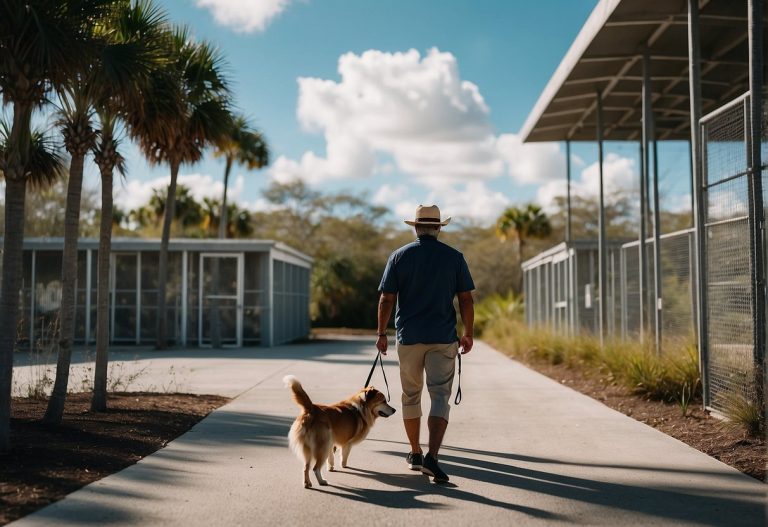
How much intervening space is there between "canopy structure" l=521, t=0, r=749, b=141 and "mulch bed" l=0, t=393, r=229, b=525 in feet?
27.9

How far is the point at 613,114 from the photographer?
2075 cm

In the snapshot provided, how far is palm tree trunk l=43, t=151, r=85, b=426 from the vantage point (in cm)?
828

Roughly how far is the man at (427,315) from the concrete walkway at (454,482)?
0.66 meters

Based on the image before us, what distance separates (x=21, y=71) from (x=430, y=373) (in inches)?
166

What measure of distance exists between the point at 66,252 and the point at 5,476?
9.73 feet

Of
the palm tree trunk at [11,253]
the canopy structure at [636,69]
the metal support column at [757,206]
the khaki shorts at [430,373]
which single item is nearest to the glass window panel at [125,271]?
the canopy structure at [636,69]

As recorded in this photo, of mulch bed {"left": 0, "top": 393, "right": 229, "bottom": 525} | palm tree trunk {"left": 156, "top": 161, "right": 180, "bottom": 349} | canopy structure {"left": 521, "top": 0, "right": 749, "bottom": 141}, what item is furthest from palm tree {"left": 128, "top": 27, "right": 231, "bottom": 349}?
canopy structure {"left": 521, "top": 0, "right": 749, "bottom": 141}

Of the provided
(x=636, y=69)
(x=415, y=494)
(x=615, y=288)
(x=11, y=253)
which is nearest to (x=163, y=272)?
(x=615, y=288)

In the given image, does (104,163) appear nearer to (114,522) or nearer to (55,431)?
(55,431)

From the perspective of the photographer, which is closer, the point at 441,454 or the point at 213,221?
the point at 441,454

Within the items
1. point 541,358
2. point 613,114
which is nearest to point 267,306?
point 541,358

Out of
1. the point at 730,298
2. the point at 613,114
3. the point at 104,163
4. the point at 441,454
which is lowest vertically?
the point at 441,454

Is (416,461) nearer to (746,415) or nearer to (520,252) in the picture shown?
(746,415)

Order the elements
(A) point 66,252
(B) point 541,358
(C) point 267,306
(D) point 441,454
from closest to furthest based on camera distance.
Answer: (D) point 441,454, (A) point 66,252, (B) point 541,358, (C) point 267,306
